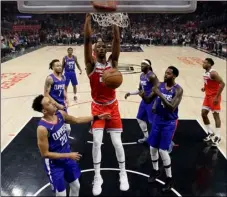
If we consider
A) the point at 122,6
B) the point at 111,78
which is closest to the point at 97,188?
the point at 111,78

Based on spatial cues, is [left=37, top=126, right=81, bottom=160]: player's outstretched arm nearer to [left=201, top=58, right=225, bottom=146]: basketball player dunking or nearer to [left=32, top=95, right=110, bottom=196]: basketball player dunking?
[left=32, top=95, right=110, bottom=196]: basketball player dunking

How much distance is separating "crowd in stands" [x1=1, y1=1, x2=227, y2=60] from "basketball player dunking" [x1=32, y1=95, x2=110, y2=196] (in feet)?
65.8

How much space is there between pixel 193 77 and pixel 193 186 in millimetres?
8690

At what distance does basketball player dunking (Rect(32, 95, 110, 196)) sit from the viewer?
3.08 metres

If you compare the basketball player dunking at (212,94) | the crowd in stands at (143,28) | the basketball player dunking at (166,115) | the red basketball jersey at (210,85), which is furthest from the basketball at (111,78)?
the crowd in stands at (143,28)

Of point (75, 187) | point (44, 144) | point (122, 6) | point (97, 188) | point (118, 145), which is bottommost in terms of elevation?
point (97, 188)

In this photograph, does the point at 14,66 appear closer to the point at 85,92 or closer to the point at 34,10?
the point at 85,92

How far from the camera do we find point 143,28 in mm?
28609

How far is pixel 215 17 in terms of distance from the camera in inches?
1058

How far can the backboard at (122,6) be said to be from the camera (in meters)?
2.95

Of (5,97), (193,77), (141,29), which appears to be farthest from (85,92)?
(141,29)

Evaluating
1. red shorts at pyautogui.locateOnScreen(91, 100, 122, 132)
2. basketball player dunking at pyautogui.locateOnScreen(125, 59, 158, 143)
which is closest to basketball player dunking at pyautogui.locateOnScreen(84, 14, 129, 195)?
red shorts at pyautogui.locateOnScreen(91, 100, 122, 132)

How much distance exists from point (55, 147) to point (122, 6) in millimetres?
1756

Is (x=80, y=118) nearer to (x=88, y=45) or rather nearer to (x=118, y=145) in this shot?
(x=118, y=145)
